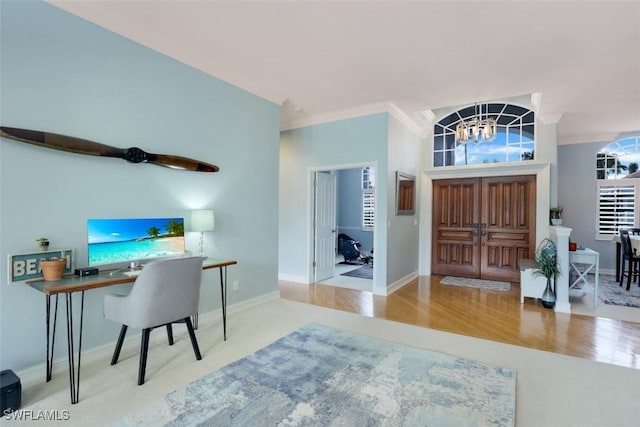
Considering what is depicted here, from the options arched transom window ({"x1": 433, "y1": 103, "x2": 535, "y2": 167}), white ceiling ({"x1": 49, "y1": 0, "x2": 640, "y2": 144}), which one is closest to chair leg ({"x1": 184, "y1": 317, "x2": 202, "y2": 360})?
white ceiling ({"x1": 49, "y1": 0, "x2": 640, "y2": 144})

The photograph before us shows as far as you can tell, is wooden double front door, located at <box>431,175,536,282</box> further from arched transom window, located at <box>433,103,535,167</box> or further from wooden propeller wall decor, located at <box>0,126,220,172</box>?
wooden propeller wall decor, located at <box>0,126,220,172</box>

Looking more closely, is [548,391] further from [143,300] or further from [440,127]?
[440,127]

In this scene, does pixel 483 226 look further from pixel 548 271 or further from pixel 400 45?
pixel 400 45

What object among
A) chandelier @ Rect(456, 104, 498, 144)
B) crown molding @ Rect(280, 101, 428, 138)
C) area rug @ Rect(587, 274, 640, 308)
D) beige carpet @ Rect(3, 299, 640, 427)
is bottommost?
beige carpet @ Rect(3, 299, 640, 427)

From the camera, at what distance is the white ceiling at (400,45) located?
2607 millimetres

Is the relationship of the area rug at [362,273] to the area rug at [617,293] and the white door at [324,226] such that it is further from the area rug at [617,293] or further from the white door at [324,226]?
the area rug at [617,293]

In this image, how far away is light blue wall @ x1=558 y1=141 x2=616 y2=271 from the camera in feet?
21.5

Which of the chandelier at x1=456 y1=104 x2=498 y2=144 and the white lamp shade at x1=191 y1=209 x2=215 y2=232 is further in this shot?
the chandelier at x1=456 y1=104 x2=498 y2=144

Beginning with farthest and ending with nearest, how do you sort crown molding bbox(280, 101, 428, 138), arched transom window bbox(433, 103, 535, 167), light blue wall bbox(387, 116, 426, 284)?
arched transom window bbox(433, 103, 535, 167)
light blue wall bbox(387, 116, 426, 284)
crown molding bbox(280, 101, 428, 138)

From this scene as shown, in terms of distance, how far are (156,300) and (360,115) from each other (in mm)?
3950

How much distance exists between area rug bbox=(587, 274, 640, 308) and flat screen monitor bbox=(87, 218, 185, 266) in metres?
5.79

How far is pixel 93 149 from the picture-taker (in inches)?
103

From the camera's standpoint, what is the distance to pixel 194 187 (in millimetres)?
3523

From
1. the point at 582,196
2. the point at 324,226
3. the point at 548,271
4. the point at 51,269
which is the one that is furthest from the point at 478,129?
the point at 51,269
